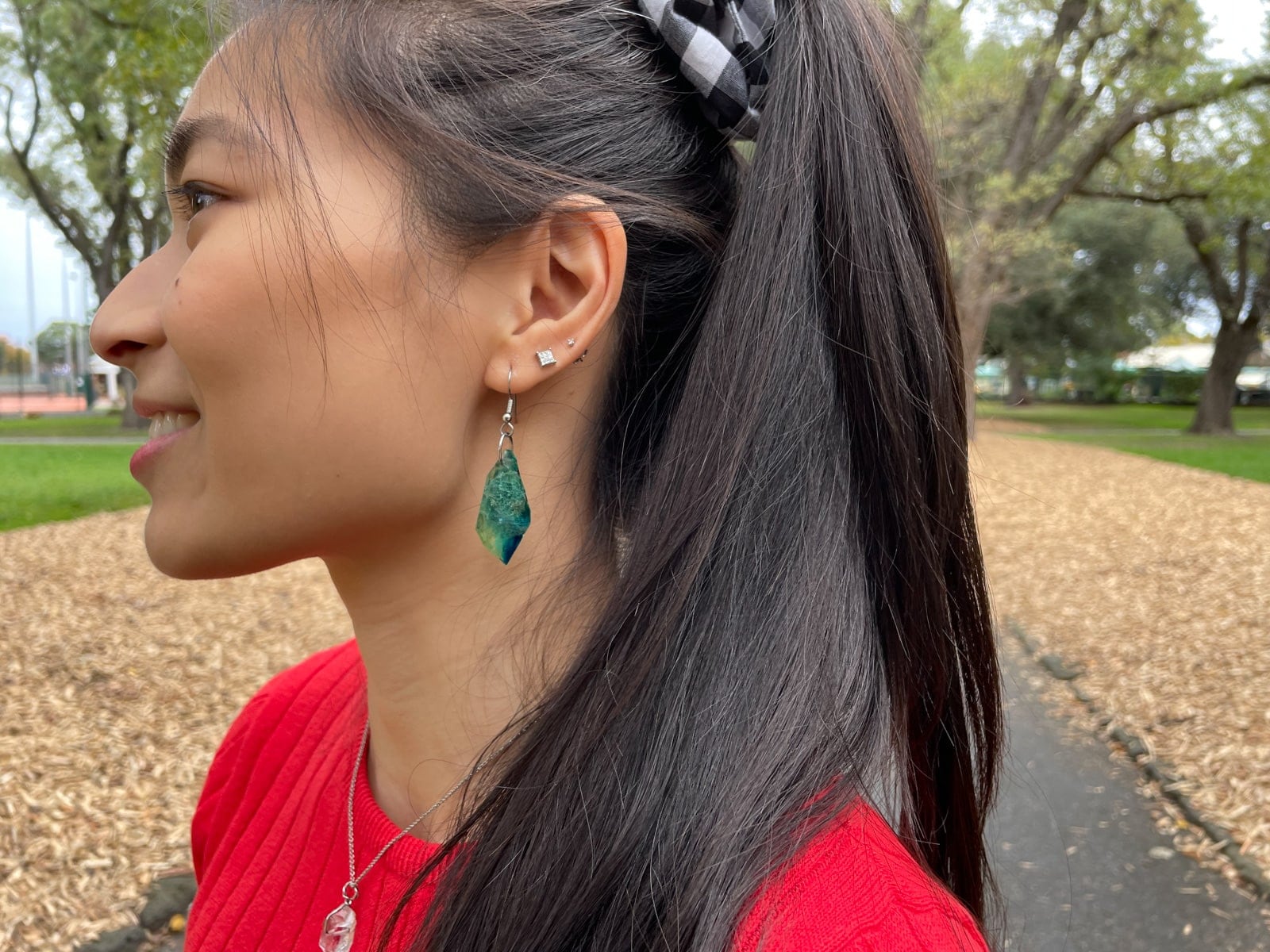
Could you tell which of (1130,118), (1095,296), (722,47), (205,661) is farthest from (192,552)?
(1095,296)

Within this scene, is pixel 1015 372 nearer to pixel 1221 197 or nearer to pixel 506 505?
pixel 1221 197

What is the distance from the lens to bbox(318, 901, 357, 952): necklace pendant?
1.21 m

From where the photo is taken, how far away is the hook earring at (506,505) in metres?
1.16

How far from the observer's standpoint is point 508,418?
1.16 meters

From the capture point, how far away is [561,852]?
38.8 inches

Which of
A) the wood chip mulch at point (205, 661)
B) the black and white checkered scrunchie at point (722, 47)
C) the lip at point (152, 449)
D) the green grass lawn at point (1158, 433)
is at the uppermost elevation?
the black and white checkered scrunchie at point (722, 47)

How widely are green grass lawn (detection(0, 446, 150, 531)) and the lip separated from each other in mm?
6582

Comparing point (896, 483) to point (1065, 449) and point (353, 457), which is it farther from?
point (1065, 449)

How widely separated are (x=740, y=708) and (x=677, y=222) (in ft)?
2.03

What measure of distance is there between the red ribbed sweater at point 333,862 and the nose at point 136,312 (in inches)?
26.3

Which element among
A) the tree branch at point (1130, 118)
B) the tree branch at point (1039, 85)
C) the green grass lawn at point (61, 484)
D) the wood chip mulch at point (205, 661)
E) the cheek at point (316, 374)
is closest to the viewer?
the cheek at point (316, 374)

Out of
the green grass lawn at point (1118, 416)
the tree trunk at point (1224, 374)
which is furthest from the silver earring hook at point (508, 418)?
the tree trunk at point (1224, 374)

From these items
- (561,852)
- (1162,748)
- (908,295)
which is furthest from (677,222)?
(1162,748)

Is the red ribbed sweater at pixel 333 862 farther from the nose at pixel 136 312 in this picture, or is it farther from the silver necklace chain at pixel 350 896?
the nose at pixel 136 312
